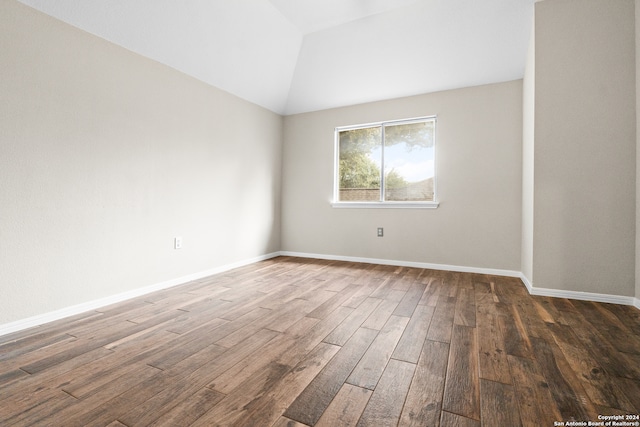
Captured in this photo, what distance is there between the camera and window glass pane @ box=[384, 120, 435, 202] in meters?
3.73

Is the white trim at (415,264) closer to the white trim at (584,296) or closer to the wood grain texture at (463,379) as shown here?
the white trim at (584,296)

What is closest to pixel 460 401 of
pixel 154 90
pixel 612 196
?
pixel 612 196

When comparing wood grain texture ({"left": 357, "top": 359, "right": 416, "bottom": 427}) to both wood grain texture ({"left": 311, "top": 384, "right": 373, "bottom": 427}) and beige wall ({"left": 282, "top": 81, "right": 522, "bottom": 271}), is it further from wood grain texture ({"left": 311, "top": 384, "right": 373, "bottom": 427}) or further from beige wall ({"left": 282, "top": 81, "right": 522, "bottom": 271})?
beige wall ({"left": 282, "top": 81, "right": 522, "bottom": 271})

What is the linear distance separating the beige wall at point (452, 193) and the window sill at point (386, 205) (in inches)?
2.0

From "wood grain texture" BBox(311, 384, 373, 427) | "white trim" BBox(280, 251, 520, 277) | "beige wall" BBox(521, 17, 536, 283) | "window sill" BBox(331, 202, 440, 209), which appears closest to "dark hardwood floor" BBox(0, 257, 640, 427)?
"wood grain texture" BBox(311, 384, 373, 427)

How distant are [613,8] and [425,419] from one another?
3362mm

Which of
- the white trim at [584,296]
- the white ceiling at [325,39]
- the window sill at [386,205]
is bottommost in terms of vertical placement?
the white trim at [584,296]

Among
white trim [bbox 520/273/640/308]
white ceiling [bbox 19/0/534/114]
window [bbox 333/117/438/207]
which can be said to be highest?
white ceiling [bbox 19/0/534/114]

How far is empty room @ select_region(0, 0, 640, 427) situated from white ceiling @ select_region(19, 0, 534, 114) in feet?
0.07

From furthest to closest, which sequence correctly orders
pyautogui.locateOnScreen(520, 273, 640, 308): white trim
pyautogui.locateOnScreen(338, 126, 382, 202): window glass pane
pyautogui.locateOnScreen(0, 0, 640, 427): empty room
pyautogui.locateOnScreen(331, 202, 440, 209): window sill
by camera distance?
pyautogui.locateOnScreen(338, 126, 382, 202): window glass pane, pyautogui.locateOnScreen(331, 202, 440, 209): window sill, pyautogui.locateOnScreen(520, 273, 640, 308): white trim, pyautogui.locateOnScreen(0, 0, 640, 427): empty room

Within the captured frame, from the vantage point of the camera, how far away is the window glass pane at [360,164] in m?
4.07

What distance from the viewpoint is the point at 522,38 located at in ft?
9.50

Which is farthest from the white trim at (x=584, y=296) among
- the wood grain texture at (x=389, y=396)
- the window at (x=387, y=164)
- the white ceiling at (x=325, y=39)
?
the white ceiling at (x=325, y=39)

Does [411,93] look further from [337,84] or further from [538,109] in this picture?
[538,109]
